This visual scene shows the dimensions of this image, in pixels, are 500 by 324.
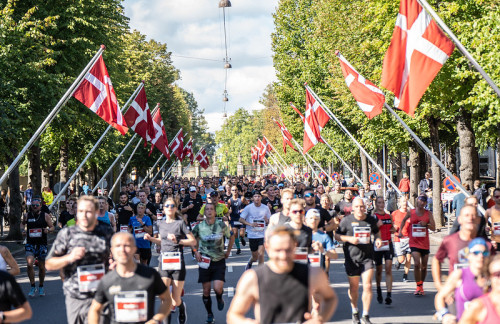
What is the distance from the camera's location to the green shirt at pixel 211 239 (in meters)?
11.3

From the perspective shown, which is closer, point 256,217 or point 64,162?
point 256,217

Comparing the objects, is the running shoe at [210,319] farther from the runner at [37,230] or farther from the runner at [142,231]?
the runner at [37,230]

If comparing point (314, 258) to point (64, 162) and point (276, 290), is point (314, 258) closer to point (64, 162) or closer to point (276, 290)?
point (276, 290)

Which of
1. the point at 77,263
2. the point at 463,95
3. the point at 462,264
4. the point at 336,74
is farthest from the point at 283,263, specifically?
the point at 336,74

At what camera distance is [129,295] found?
624 centimetres

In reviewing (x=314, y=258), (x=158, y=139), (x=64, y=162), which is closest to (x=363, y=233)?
(x=314, y=258)

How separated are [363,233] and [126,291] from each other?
542 centimetres

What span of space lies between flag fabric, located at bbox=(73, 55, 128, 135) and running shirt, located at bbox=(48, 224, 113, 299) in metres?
9.41

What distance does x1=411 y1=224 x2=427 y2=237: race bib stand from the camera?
13.3 m

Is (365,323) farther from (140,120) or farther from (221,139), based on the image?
(221,139)

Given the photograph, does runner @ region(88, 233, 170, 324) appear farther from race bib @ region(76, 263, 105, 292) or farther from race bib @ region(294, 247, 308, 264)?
race bib @ region(294, 247, 308, 264)

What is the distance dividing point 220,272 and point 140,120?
11.2 m

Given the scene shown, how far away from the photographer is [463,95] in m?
23.4

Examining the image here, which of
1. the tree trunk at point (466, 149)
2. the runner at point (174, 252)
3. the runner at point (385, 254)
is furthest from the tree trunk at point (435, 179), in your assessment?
the runner at point (174, 252)
